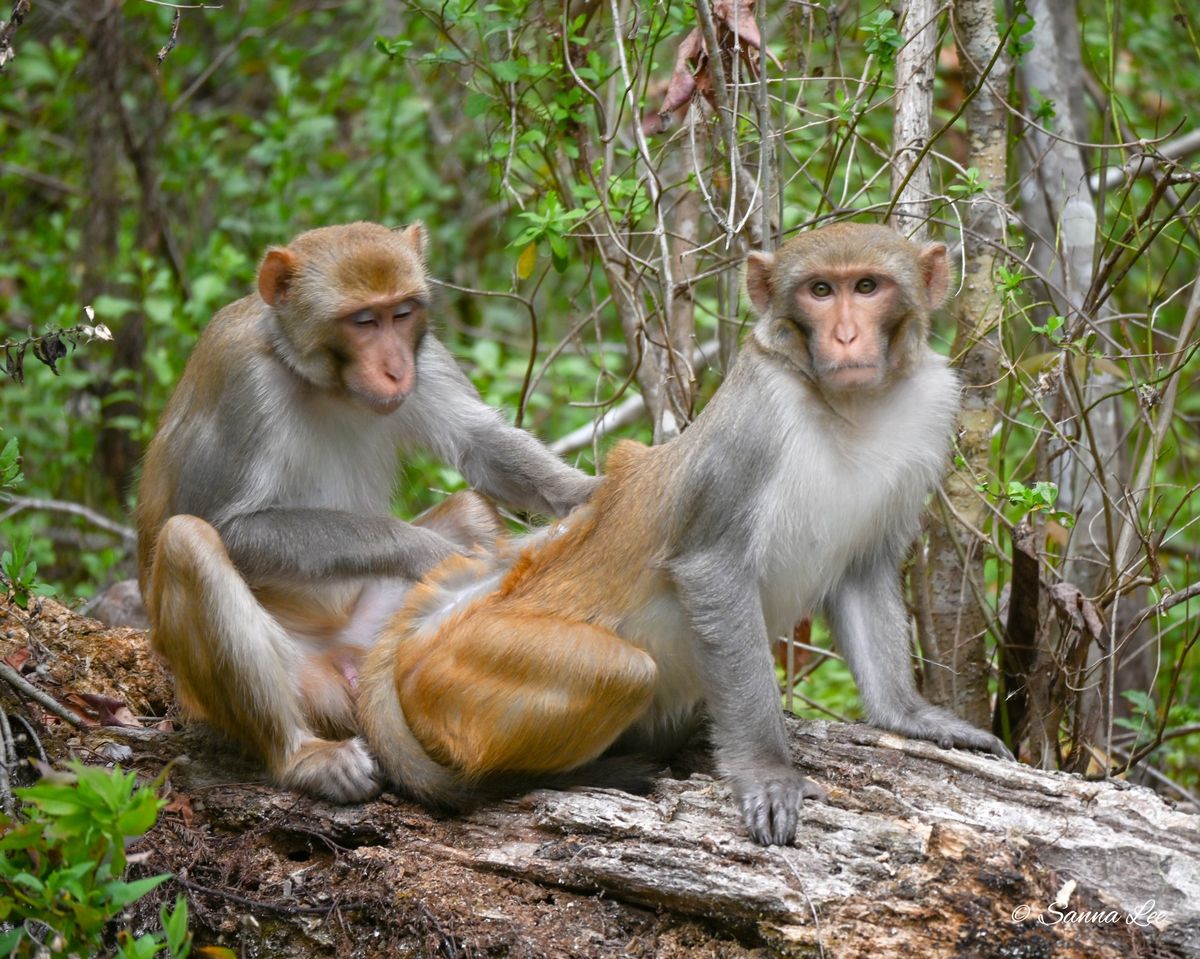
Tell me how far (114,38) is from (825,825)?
361 inches

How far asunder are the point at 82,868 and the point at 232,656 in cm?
168

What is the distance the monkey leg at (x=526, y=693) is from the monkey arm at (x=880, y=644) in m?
0.98

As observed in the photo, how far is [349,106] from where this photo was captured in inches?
532

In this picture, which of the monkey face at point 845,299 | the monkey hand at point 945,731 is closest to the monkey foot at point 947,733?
the monkey hand at point 945,731

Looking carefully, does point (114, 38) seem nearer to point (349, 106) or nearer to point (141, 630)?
point (349, 106)

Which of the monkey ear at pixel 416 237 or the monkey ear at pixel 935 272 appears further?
the monkey ear at pixel 416 237

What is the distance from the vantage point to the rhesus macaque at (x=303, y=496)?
570 cm

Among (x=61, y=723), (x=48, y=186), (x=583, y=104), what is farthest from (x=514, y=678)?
(x=48, y=186)

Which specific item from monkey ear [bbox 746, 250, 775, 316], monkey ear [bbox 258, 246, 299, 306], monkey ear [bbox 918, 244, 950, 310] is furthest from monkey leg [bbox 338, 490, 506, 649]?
monkey ear [bbox 918, 244, 950, 310]

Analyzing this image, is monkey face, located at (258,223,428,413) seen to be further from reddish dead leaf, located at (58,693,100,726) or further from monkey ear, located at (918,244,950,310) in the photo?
monkey ear, located at (918,244,950,310)

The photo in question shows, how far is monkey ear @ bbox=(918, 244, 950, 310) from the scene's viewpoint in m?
5.38

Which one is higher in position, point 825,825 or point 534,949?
point 825,825

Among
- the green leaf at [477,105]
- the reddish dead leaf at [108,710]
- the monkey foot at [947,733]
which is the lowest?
the reddish dead leaf at [108,710]

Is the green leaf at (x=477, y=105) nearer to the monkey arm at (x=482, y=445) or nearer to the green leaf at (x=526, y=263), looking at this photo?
the green leaf at (x=526, y=263)
